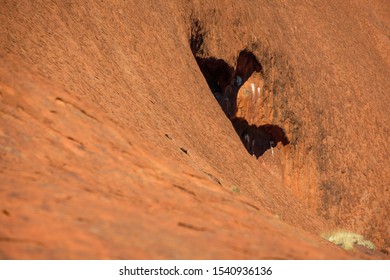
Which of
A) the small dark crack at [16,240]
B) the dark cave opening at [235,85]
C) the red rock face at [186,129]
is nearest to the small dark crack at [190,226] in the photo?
the red rock face at [186,129]

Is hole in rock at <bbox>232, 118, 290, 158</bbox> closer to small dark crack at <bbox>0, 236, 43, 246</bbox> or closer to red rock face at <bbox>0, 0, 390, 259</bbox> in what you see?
red rock face at <bbox>0, 0, 390, 259</bbox>

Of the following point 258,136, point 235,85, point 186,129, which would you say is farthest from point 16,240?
point 258,136

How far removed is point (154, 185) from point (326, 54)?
750 inches

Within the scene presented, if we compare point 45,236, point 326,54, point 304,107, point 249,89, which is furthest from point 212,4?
point 45,236

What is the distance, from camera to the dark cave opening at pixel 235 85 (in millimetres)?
17031

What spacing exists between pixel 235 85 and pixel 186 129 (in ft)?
24.3

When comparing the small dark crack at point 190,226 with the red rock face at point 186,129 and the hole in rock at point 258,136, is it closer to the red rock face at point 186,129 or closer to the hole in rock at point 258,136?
the red rock face at point 186,129

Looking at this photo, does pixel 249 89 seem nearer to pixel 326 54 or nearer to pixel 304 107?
pixel 304 107

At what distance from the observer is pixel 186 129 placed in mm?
11867

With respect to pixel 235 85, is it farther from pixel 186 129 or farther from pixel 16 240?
pixel 16 240

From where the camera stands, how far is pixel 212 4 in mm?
17734

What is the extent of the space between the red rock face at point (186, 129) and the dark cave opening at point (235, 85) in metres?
0.06

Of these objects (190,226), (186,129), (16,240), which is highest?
(186,129)

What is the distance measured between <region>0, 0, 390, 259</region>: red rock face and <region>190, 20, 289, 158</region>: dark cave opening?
0.06 m
